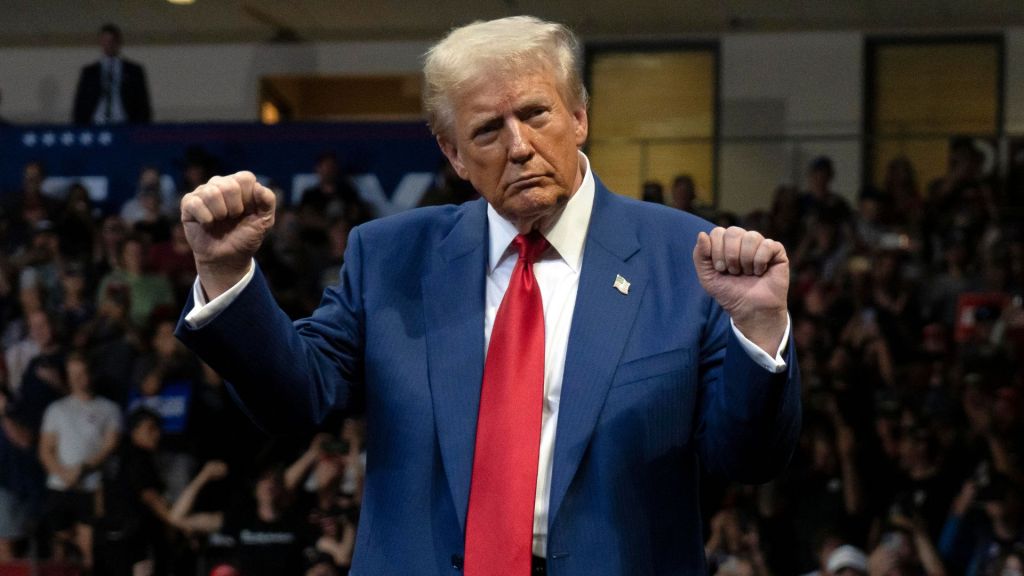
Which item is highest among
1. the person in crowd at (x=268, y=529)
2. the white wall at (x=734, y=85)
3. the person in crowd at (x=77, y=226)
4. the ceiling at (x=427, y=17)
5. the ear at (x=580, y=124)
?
the ceiling at (x=427, y=17)

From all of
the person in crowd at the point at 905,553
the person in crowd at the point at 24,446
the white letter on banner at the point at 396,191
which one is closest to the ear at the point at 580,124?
the person in crowd at the point at 905,553

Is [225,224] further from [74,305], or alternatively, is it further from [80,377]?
[74,305]

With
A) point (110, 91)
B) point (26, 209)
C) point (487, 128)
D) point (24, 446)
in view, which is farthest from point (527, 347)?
point (110, 91)

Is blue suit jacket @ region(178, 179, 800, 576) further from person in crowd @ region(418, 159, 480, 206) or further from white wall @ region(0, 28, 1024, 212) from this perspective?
white wall @ region(0, 28, 1024, 212)

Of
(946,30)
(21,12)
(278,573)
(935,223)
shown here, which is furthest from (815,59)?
(278,573)

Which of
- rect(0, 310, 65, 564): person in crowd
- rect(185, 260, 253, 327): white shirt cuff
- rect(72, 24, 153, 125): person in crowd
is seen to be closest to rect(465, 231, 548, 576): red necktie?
rect(185, 260, 253, 327): white shirt cuff

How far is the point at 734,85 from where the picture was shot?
1523cm

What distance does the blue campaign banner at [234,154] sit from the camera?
1202 centimetres

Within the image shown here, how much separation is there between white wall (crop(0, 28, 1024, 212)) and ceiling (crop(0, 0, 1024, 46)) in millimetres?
131

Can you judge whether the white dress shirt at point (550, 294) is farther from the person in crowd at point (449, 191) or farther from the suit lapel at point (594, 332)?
the person in crowd at point (449, 191)

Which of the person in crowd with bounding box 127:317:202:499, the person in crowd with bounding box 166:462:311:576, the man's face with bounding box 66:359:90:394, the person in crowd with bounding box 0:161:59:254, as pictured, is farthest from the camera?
the person in crowd with bounding box 0:161:59:254

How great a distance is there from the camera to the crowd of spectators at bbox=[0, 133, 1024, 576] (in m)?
7.96

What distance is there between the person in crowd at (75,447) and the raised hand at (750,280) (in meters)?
7.38

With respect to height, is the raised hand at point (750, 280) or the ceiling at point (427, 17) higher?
the ceiling at point (427, 17)
